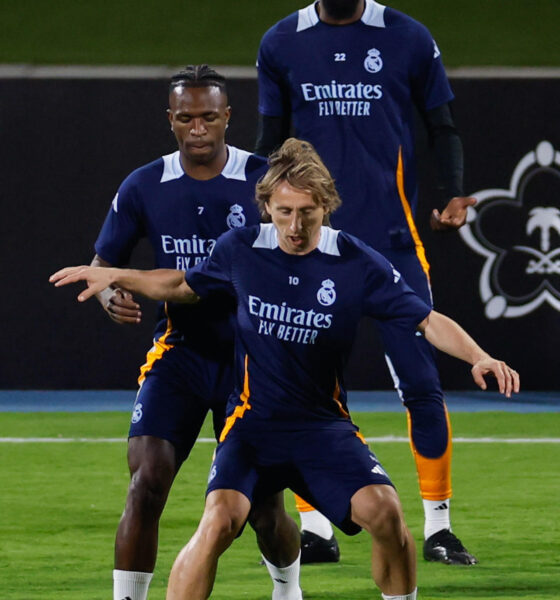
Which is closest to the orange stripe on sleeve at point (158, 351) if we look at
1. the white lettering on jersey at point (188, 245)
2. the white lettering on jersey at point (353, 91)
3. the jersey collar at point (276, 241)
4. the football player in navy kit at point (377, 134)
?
the white lettering on jersey at point (188, 245)

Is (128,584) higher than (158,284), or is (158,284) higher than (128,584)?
(158,284)

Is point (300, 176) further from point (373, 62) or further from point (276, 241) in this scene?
point (373, 62)

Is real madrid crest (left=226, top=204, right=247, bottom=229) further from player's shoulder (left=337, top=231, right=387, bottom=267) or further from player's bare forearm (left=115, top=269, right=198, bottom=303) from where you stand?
player's shoulder (left=337, top=231, right=387, bottom=267)

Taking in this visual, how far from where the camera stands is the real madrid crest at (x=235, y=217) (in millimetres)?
4980

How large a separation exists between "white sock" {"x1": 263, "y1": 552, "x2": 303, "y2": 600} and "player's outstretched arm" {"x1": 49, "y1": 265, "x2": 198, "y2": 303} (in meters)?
0.94

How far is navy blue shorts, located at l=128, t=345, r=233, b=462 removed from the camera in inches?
184

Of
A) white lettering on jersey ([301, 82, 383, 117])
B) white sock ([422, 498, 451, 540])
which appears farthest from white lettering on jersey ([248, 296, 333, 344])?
white sock ([422, 498, 451, 540])

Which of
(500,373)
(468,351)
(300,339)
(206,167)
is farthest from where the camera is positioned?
(206,167)

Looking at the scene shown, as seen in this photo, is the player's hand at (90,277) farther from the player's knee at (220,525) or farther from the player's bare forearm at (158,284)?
the player's knee at (220,525)

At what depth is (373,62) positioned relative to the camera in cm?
575

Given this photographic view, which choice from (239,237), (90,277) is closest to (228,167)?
(239,237)

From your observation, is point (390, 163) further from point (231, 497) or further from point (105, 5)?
point (105, 5)

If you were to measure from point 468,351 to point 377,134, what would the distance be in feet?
5.51

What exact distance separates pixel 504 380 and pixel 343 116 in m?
1.95
